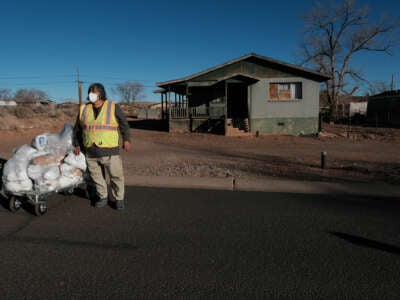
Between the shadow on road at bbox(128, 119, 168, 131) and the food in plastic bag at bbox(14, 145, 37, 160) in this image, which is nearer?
the food in plastic bag at bbox(14, 145, 37, 160)

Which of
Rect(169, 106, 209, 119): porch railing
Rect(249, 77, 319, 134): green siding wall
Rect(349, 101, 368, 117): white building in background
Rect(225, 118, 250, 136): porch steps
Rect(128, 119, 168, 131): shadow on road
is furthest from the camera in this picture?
Rect(349, 101, 368, 117): white building in background

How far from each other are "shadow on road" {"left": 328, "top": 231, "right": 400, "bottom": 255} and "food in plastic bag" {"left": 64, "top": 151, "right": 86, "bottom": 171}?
3.49 meters

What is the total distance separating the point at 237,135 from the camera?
17859mm

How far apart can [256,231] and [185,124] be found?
16.3 metres

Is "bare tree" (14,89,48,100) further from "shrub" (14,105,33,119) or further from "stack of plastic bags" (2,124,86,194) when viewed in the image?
"stack of plastic bags" (2,124,86,194)

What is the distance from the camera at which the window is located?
18.4 meters

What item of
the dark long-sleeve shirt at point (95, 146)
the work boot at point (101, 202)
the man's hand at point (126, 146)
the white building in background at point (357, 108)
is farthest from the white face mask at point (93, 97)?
the white building in background at point (357, 108)

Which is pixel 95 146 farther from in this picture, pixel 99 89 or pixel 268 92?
pixel 268 92

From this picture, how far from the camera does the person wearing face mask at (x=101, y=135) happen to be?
418 cm

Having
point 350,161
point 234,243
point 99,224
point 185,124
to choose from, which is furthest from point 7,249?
point 185,124

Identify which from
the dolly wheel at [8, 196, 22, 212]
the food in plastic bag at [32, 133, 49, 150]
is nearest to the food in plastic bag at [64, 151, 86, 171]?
the food in plastic bag at [32, 133, 49, 150]

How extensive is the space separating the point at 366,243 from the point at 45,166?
13.5 feet

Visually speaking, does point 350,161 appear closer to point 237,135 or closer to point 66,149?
A: point 66,149

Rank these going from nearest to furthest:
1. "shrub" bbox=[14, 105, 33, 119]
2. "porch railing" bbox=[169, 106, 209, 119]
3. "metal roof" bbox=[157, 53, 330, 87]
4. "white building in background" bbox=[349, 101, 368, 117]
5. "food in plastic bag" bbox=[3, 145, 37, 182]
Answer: "food in plastic bag" bbox=[3, 145, 37, 182] → "metal roof" bbox=[157, 53, 330, 87] → "porch railing" bbox=[169, 106, 209, 119] → "shrub" bbox=[14, 105, 33, 119] → "white building in background" bbox=[349, 101, 368, 117]
